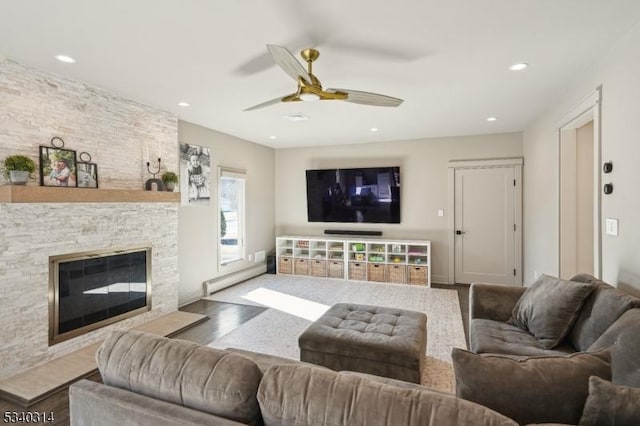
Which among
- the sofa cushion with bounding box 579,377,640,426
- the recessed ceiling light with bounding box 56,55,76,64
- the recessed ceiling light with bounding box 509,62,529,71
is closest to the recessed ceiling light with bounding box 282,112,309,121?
the recessed ceiling light with bounding box 56,55,76,64

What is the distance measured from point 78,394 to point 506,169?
19.2 feet

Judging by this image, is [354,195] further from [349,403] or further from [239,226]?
[349,403]

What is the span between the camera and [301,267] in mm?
6242

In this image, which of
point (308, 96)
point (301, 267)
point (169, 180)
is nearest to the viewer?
point (308, 96)

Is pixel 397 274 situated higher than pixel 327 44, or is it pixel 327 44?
pixel 327 44

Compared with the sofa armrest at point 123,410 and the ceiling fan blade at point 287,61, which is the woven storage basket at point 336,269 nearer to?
the ceiling fan blade at point 287,61

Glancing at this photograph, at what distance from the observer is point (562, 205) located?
142 inches

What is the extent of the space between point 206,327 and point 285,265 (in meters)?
2.69

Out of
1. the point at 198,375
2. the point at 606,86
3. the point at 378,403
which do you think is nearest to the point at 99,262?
the point at 198,375

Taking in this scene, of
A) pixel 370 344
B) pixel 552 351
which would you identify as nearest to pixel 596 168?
pixel 552 351

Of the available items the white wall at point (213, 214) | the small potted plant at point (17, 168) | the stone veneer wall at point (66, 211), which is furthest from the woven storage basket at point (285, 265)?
the small potted plant at point (17, 168)

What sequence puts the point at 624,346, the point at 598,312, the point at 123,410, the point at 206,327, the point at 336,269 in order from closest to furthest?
1. the point at 123,410
2. the point at 624,346
3. the point at 598,312
4. the point at 206,327
5. the point at 336,269

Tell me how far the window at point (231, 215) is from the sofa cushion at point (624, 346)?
A: 184 inches

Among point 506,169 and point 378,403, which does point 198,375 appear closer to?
point 378,403
